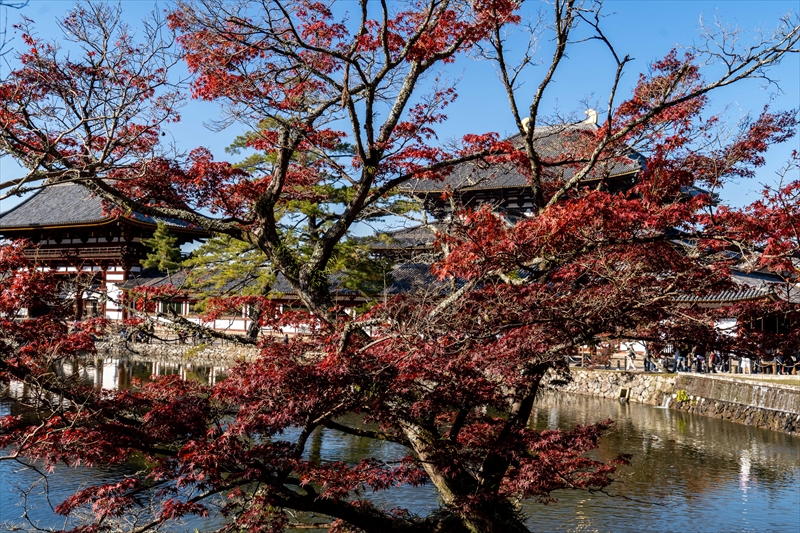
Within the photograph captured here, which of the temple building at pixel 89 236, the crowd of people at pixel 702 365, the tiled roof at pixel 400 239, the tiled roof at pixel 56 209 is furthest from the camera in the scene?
the tiled roof at pixel 56 209

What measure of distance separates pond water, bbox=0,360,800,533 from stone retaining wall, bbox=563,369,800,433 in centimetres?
48

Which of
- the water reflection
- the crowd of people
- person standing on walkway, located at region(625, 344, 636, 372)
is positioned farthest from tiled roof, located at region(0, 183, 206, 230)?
the water reflection

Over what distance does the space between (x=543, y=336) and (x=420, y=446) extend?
1640 millimetres

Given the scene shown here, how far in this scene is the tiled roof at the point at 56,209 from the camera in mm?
A: 30172

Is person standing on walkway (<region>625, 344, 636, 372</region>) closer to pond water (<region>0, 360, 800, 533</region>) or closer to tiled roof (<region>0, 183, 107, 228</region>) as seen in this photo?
pond water (<region>0, 360, 800, 533</region>)

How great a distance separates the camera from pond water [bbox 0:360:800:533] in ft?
28.1

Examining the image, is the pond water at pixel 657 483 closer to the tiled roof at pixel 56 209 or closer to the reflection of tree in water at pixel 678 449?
the reflection of tree in water at pixel 678 449

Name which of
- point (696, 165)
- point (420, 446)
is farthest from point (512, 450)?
point (696, 165)

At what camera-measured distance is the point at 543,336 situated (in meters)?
5.66

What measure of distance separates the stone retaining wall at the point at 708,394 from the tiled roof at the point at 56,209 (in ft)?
70.2

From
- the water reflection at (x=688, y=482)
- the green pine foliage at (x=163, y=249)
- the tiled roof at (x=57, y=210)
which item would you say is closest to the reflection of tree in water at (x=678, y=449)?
the water reflection at (x=688, y=482)

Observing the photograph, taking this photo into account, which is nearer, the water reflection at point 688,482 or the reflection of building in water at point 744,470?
the water reflection at point 688,482

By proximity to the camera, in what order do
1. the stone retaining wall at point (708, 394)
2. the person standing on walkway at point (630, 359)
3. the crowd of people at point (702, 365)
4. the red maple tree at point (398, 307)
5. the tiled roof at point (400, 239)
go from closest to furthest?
the red maple tree at point (398, 307) → the stone retaining wall at point (708, 394) → the tiled roof at point (400, 239) → the crowd of people at point (702, 365) → the person standing on walkway at point (630, 359)

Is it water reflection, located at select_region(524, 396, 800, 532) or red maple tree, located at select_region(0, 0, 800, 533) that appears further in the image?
water reflection, located at select_region(524, 396, 800, 532)
